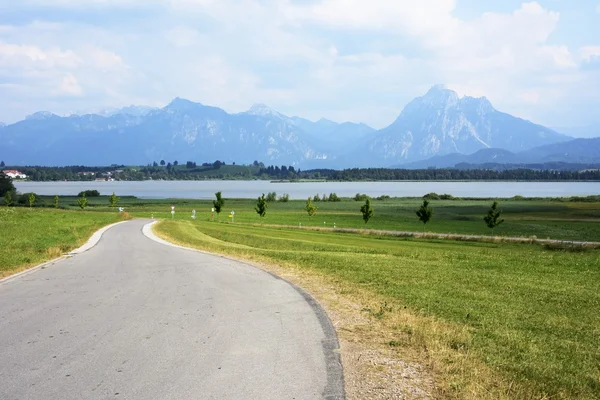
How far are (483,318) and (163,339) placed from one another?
7.10 meters

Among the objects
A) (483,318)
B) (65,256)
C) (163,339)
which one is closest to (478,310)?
(483,318)

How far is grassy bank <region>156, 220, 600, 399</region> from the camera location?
8.08 meters

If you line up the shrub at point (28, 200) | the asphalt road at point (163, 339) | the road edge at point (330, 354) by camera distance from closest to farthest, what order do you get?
the road edge at point (330, 354)
the asphalt road at point (163, 339)
the shrub at point (28, 200)

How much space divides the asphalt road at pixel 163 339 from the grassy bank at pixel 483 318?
5.11 feet

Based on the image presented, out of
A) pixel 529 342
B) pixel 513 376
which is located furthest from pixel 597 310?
pixel 513 376

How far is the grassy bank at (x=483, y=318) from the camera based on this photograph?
8.08 m

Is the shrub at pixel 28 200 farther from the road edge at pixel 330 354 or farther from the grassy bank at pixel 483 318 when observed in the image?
the road edge at pixel 330 354

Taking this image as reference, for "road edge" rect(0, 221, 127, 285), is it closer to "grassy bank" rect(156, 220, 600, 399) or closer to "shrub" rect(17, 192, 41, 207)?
"grassy bank" rect(156, 220, 600, 399)

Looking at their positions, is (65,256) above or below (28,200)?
above

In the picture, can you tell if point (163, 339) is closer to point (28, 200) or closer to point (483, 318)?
point (483, 318)

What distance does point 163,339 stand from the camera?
31.9 ft

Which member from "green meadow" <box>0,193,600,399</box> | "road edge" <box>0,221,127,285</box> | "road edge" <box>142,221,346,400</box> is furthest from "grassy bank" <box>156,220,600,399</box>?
"road edge" <box>0,221,127,285</box>

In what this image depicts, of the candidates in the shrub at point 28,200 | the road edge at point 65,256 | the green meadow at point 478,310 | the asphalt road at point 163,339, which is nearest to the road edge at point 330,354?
the asphalt road at point 163,339

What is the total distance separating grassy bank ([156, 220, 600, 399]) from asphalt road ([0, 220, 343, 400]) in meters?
1.56
